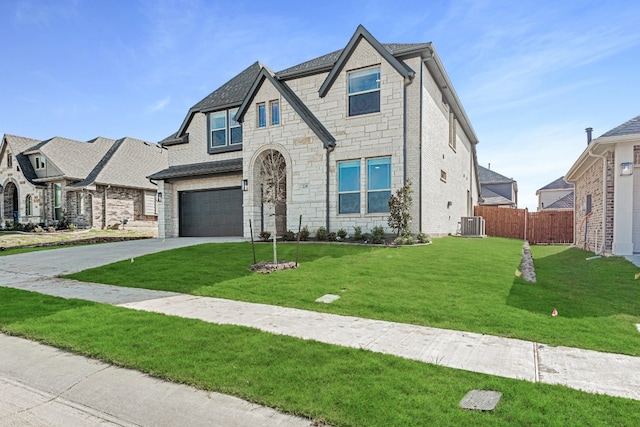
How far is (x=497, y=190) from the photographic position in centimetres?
3959

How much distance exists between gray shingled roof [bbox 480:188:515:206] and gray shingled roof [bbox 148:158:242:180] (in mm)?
27491

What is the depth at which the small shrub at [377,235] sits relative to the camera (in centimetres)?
1279

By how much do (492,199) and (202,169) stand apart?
102 feet

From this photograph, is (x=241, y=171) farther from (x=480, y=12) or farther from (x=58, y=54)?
(x=480, y=12)

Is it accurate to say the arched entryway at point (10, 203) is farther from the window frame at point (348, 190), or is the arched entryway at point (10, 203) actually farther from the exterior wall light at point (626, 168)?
the exterior wall light at point (626, 168)

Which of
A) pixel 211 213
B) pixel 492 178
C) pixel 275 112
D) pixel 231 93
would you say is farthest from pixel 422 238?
pixel 492 178

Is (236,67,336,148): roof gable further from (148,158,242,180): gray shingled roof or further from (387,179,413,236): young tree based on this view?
(387,179,413,236): young tree

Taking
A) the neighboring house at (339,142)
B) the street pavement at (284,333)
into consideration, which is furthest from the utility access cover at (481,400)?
the neighboring house at (339,142)

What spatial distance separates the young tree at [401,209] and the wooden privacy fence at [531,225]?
1337 cm

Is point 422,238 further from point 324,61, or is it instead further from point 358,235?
point 324,61

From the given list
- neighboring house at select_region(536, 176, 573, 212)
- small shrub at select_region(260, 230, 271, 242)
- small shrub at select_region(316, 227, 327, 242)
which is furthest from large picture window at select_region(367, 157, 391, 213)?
neighboring house at select_region(536, 176, 573, 212)

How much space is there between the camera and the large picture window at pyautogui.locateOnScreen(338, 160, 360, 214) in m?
Answer: 14.3

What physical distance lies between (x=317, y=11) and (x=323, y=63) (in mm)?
4629

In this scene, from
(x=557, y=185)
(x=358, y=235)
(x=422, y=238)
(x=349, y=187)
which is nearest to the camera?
(x=422, y=238)
